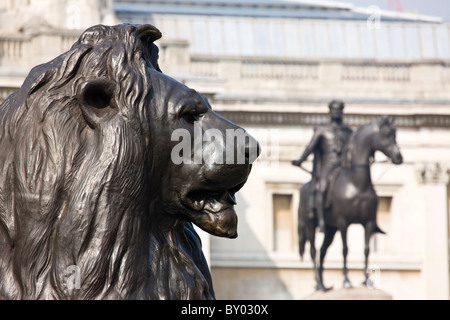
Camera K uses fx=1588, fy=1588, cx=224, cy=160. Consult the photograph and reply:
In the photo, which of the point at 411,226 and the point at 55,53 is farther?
the point at 411,226

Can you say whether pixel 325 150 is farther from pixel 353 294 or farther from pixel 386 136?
pixel 353 294

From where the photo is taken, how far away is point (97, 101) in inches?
130

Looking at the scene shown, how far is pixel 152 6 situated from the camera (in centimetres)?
4431

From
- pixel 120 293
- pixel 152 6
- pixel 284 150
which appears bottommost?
pixel 120 293

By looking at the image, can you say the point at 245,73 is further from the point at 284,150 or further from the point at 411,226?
the point at 411,226

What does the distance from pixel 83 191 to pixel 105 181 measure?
0.16 ft

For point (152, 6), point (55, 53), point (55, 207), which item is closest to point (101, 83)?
point (55, 207)

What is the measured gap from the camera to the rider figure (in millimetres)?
22656

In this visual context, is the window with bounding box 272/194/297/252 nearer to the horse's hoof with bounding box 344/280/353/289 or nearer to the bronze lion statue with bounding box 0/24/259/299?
the horse's hoof with bounding box 344/280/353/289

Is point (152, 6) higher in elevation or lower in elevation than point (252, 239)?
higher

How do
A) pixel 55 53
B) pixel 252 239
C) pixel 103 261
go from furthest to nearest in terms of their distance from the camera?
pixel 252 239 → pixel 55 53 → pixel 103 261

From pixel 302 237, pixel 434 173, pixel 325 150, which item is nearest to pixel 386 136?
pixel 325 150

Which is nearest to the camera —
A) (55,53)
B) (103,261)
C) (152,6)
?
(103,261)

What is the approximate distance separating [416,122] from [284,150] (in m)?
3.26
